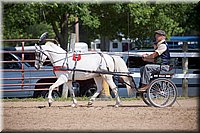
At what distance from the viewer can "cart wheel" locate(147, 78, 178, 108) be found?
1077 cm

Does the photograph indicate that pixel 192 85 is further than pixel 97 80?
Yes

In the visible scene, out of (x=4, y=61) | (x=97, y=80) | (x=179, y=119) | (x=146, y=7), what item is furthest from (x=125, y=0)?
(x=179, y=119)

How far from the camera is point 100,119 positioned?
9023 millimetres

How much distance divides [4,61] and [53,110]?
193 inches

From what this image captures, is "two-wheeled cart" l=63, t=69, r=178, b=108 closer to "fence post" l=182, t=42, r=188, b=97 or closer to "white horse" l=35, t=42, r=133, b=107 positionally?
"white horse" l=35, t=42, r=133, b=107

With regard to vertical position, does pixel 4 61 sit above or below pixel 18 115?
above

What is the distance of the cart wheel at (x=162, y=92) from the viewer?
10.8 meters

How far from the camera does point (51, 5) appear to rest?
16.1 meters

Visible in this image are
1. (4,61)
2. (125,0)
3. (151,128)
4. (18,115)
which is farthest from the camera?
(125,0)

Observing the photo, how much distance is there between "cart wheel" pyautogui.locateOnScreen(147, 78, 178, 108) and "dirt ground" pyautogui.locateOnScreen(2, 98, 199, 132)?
0.22 m

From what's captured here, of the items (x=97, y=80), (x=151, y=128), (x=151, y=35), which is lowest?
(x=151, y=128)

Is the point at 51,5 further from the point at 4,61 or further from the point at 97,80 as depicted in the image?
the point at 97,80

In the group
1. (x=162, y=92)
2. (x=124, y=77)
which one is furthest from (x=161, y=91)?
(x=124, y=77)

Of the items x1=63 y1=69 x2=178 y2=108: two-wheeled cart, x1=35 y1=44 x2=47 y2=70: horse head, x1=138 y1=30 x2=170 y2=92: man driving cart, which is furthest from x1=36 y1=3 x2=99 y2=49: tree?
x1=63 y1=69 x2=178 y2=108: two-wheeled cart
